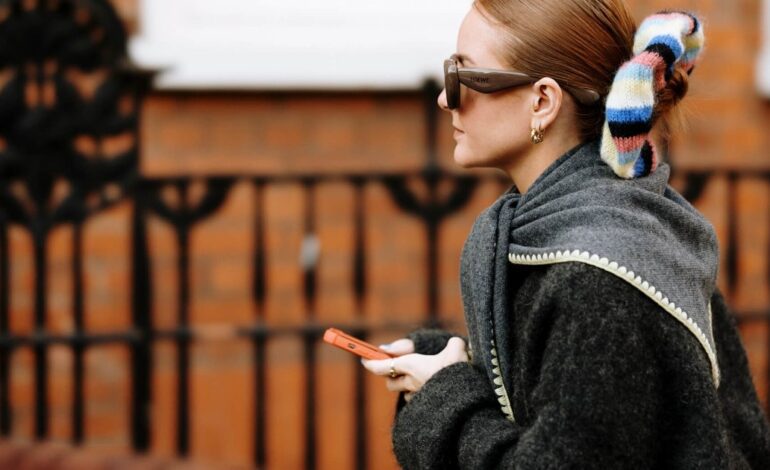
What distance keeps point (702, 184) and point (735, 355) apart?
2021 mm

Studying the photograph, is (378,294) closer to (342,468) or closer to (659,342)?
(342,468)

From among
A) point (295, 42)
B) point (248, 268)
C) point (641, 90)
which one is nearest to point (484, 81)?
point (641, 90)

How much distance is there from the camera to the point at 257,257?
344 cm

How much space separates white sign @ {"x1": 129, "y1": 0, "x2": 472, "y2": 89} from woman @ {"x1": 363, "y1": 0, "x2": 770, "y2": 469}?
8.66 feet

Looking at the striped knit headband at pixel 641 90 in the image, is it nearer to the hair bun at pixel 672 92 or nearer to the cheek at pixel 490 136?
the hair bun at pixel 672 92

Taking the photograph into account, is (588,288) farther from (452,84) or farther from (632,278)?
(452,84)

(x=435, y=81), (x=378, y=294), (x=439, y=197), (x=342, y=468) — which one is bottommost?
(x=342, y=468)

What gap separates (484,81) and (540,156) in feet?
0.46

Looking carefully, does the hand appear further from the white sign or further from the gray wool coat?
the white sign

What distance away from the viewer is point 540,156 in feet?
4.99

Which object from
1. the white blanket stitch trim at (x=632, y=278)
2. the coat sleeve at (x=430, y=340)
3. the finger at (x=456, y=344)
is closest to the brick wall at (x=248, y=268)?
the coat sleeve at (x=430, y=340)

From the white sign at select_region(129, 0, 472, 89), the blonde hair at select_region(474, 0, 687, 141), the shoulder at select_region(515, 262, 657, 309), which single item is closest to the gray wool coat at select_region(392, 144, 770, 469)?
the shoulder at select_region(515, 262, 657, 309)

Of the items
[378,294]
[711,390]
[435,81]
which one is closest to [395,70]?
[435,81]

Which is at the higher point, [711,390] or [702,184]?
[702,184]
